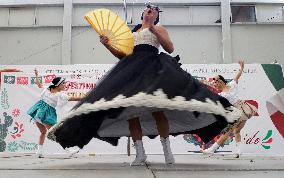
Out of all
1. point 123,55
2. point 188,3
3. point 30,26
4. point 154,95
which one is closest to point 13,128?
point 123,55

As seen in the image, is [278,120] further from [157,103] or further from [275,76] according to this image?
[157,103]

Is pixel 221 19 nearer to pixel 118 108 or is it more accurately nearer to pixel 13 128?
pixel 13 128

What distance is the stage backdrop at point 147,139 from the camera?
257 inches

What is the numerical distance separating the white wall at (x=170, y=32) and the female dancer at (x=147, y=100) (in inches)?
354

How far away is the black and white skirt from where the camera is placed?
233cm

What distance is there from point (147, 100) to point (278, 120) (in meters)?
4.89

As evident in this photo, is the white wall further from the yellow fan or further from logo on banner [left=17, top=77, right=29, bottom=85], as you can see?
the yellow fan

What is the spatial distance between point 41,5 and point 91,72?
23.2ft

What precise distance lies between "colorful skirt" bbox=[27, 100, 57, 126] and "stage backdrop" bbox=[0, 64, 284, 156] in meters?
0.81

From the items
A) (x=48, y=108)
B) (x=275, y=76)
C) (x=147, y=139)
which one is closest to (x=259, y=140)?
(x=275, y=76)

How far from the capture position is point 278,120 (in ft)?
21.4

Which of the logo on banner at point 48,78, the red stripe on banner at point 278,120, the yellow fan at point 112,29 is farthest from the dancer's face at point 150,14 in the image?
the red stripe on banner at point 278,120

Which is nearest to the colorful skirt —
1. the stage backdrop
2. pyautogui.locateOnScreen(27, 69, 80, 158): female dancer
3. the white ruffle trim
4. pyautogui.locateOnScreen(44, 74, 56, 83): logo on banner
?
pyautogui.locateOnScreen(27, 69, 80, 158): female dancer

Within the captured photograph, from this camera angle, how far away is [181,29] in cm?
1245
